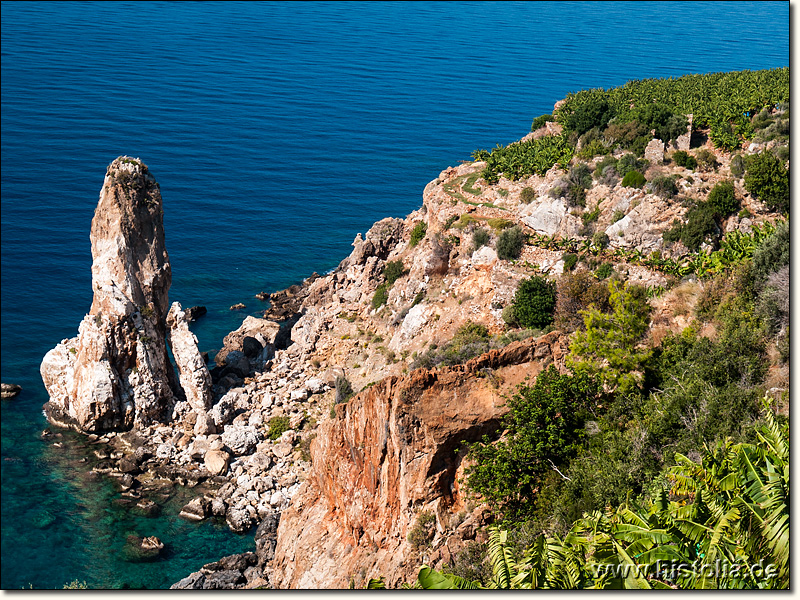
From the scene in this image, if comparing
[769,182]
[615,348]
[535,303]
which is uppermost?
[769,182]

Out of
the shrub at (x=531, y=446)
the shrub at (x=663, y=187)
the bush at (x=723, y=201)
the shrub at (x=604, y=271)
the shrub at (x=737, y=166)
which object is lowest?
the shrub at (x=531, y=446)

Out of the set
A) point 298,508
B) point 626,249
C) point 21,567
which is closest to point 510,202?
point 626,249

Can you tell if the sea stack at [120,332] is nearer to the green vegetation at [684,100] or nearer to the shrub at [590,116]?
the shrub at [590,116]

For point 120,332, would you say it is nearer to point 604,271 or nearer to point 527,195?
point 527,195

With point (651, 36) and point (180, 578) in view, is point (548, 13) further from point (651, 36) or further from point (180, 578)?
point (180, 578)

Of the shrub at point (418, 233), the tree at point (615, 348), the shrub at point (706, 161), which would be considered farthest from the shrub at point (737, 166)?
the tree at point (615, 348)

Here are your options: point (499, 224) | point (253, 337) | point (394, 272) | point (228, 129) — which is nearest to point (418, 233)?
point (394, 272)
